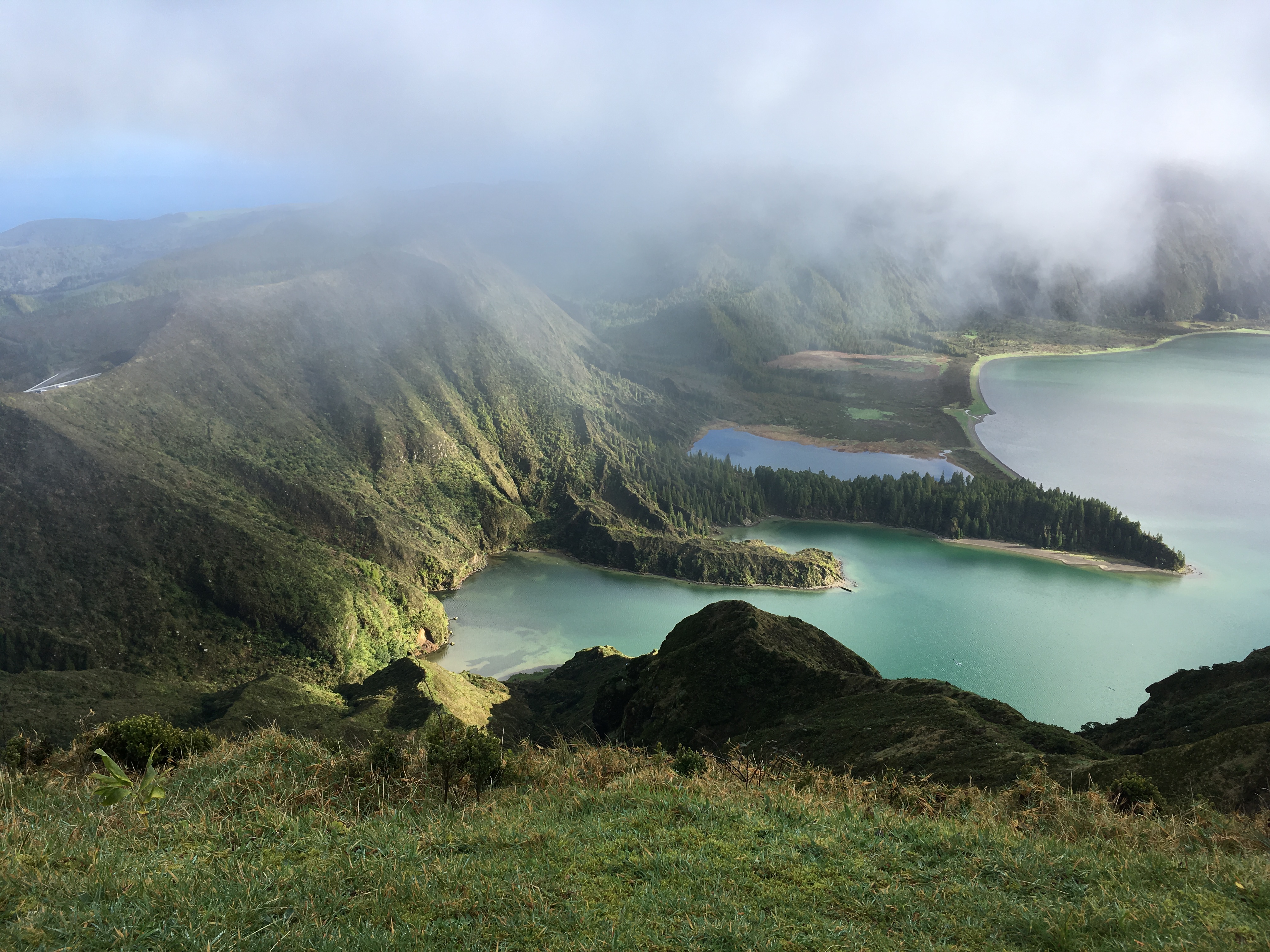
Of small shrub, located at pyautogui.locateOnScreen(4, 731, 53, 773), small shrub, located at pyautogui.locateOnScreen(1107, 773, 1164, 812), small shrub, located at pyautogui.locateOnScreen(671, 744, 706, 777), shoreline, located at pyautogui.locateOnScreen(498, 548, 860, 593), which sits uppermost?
small shrub, located at pyautogui.locateOnScreen(4, 731, 53, 773)

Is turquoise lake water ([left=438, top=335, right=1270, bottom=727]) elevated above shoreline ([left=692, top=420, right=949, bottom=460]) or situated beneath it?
situated beneath

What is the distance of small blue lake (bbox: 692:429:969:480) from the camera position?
403 ft

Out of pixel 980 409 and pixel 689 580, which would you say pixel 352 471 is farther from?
pixel 980 409

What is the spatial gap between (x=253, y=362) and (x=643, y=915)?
94.4 metres

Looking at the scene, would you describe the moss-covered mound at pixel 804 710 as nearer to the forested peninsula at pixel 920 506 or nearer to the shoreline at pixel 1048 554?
the shoreline at pixel 1048 554

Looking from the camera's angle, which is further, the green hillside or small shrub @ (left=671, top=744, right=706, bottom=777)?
the green hillside

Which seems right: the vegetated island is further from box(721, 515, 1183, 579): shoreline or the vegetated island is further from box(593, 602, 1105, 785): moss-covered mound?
box(721, 515, 1183, 579): shoreline

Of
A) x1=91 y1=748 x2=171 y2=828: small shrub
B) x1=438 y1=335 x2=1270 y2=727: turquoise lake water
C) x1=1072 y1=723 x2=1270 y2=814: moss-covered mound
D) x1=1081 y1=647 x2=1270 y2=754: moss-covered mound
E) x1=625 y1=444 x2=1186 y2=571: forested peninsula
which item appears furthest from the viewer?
x1=625 y1=444 x2=1186 y2=571: forested peninsula

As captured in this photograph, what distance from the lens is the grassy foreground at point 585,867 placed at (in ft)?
24.3

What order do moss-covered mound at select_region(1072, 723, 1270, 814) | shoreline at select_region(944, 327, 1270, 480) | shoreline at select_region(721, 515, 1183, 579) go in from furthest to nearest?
shoreline at select_region(944, 327, 1270, 480)
shoreline at select_region(721, 515, 1183, 579)
moss-covered mound at select_region(1072, 723, 1270, 814)

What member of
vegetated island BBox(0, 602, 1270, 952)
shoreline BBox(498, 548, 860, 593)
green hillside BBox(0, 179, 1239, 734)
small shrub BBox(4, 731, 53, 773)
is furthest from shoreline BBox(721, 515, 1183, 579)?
small shrub BBox(4, 731, 53, 773)

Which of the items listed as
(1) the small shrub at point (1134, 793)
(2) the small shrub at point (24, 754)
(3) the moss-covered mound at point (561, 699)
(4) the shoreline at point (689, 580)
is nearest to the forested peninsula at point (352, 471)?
Result: (4) the shoreline at point (689, 580)

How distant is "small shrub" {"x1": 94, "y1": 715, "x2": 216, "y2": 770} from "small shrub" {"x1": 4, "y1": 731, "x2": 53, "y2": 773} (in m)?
0.82

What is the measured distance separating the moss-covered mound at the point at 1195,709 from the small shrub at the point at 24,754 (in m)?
29.1
